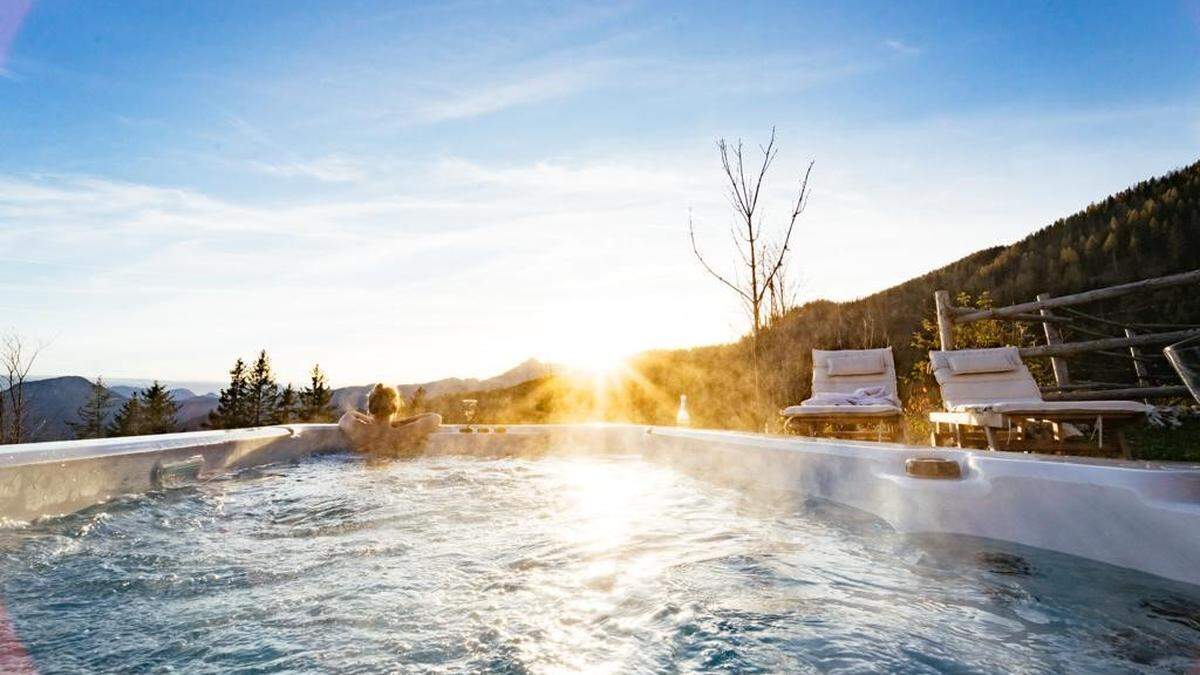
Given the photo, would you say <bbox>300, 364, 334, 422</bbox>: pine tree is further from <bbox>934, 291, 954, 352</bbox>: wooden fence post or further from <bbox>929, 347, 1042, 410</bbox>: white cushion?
<bbox>929, 347, 1042, 410</bbox>: white cushion

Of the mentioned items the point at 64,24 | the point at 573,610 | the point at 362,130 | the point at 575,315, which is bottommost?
the point at 573,610

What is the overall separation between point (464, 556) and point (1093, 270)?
47.0 ft

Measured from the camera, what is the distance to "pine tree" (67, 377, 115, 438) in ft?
71.7

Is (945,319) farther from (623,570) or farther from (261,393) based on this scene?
(261,393)

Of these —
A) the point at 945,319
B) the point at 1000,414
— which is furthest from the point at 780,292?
the point at 1000,414

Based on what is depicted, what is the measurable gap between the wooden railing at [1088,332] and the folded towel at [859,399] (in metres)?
1.25

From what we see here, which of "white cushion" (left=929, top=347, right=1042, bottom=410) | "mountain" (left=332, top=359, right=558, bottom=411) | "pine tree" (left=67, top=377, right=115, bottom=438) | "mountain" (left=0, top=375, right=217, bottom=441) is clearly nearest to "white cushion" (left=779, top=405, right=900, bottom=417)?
"white cushion" (left=929, top=347, right=1042, bottom=410)

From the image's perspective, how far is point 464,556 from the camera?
1.89m

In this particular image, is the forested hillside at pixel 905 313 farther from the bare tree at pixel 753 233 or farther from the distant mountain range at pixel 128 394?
the distant mountain range at pixel 128 394

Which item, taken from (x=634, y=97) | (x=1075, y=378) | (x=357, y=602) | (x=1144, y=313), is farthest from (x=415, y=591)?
(x=1144, y=313)

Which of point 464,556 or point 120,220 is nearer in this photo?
point 464,556

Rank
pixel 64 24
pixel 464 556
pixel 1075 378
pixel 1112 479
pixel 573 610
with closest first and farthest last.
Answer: pixel 573 610, pixel 1112 479, pixel 464 556, pixel 64 24, pixel 1075 378

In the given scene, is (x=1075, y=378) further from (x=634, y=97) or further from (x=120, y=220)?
(x=120, y=220)

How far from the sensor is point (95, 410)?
871 inches
